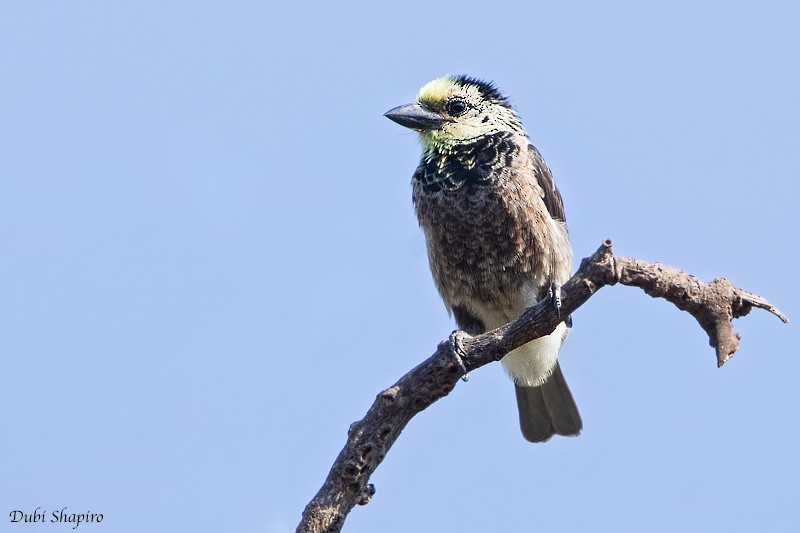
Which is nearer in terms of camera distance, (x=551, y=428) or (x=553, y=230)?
(x=553, y=230)

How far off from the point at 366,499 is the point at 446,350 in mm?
731

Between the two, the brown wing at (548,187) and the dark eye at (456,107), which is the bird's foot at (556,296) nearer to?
the brown wing at (548,187)

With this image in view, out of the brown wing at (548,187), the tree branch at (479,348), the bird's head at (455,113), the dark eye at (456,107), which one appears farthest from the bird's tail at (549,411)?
the tree branch at (479,348)

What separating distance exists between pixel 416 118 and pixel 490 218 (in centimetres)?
90

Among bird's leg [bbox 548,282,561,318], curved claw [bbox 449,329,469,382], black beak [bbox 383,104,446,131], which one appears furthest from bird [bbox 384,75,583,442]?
bird's leg [bbox 548,282,561,318]

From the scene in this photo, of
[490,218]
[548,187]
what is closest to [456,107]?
[548,187]

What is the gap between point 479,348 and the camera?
431 centimetres

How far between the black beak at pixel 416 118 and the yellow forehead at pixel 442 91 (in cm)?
10

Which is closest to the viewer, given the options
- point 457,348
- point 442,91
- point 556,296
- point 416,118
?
point 556,296

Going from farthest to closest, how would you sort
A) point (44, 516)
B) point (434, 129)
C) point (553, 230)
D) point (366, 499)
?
point (434, 129), point (553, 230), point (44, 516), point (366, 499)

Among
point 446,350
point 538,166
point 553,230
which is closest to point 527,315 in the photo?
point 446,350

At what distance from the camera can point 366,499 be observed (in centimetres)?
408

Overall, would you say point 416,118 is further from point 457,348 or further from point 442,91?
point 457,348

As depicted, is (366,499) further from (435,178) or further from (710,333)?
(435,178)
